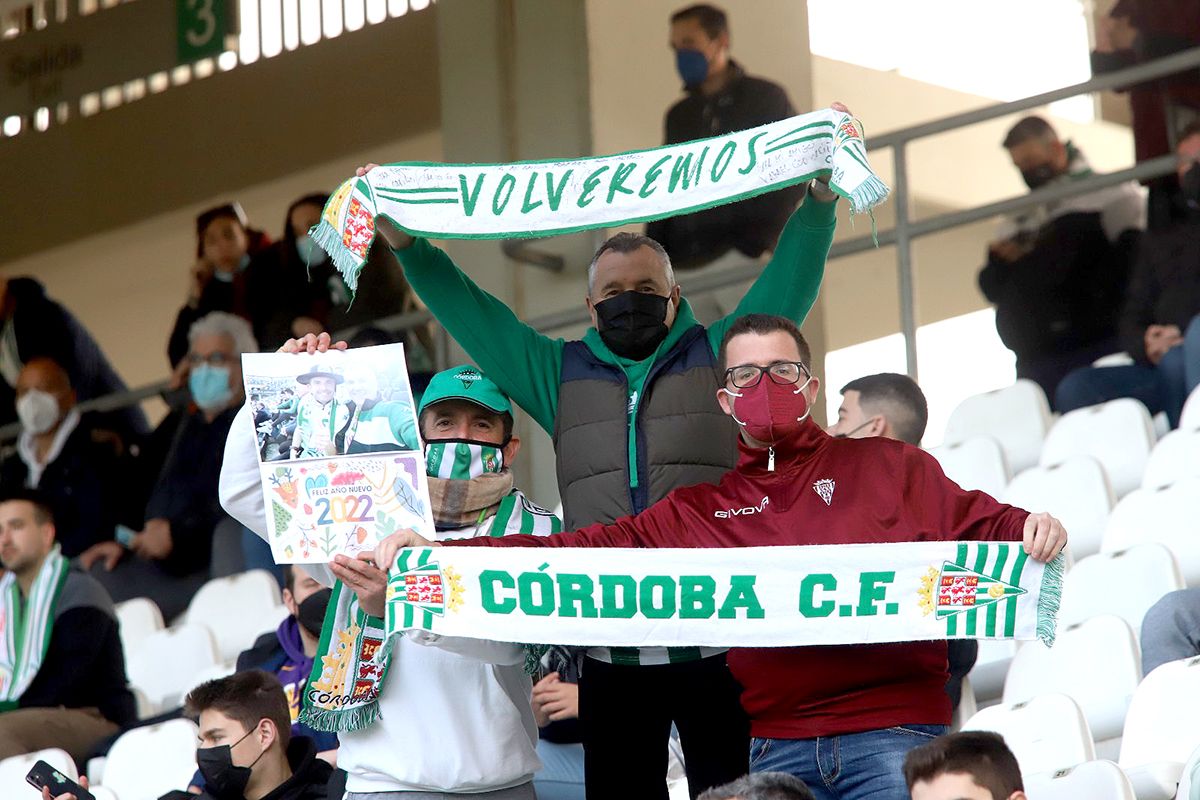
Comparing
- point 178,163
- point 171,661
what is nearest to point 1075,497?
point 171,661

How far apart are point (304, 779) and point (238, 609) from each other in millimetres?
2940

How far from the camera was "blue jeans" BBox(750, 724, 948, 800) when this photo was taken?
2.90 m

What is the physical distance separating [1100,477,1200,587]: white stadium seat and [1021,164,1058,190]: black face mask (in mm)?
1916

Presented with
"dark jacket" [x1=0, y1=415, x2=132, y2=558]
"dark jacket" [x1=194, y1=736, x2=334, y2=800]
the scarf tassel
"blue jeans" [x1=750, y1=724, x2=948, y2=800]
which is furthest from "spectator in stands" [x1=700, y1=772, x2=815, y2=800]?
"dark jacket" [x1=0, y1=415, x2=132, y2=558]

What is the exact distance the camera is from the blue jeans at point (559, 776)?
4.02 m

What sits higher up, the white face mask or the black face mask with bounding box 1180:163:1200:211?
the black face mask with bounding box 1180:163:1200:211

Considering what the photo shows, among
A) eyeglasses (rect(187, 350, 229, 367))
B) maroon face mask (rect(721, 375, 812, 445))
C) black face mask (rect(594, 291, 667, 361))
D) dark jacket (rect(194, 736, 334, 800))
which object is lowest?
dark jacket (rect(194, 736, 334, 800))

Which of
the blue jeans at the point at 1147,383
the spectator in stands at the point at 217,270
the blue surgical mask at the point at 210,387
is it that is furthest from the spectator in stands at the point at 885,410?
the spectator in stands at the point at 217,270

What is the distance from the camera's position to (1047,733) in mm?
3656

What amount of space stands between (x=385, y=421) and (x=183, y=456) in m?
4.34

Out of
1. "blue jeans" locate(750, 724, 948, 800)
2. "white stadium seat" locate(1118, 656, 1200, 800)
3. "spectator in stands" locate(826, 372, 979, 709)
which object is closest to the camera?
"blue jeans" locate(750, 724, 948, 800)

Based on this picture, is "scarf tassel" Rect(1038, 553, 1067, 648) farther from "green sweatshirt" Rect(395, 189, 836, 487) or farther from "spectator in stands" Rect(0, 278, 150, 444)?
"spectator in stands" Rect(0, 278, 150, 444)

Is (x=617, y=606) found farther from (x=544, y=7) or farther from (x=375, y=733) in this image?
(x=544, y=7)

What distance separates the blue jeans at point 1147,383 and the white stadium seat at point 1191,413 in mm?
152
